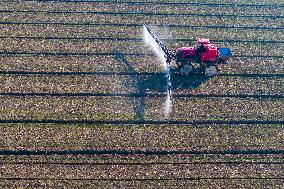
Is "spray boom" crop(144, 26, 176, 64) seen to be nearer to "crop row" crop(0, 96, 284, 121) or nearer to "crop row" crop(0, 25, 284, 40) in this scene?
"crop row" crop(0, 96, 284, 121)

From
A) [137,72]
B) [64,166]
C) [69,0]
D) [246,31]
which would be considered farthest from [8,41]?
[246,31]

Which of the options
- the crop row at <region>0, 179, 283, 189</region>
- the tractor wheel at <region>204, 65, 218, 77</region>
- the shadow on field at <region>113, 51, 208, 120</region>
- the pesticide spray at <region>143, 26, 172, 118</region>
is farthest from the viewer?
the tractor wheel at <region>204, 65, 218, 77</region>

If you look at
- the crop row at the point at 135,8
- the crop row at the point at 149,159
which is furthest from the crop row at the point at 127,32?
the crop row at the point at 149,159

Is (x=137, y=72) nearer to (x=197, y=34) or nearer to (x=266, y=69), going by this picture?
(x=197, y=34)

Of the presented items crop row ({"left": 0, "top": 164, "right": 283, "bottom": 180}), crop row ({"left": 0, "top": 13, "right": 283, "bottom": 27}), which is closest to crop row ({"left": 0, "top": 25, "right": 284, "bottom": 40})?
crop row ({"left": 0, "top": 13, "right": 283, "bottom": 27})

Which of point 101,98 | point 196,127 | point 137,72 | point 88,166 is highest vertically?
point 137,72

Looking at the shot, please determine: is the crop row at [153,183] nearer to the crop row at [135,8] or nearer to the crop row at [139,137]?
the crop row at [139,137]

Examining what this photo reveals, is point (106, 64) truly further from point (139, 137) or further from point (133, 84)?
point (139, 137)

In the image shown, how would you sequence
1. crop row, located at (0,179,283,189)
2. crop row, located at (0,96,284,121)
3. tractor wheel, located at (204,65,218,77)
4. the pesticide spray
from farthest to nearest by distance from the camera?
tractor wheel, located at (204,65,218,77) → the pesticide spray → crop row, located at (0,96,284,121) → crop row, located at (0,179,283,189)
